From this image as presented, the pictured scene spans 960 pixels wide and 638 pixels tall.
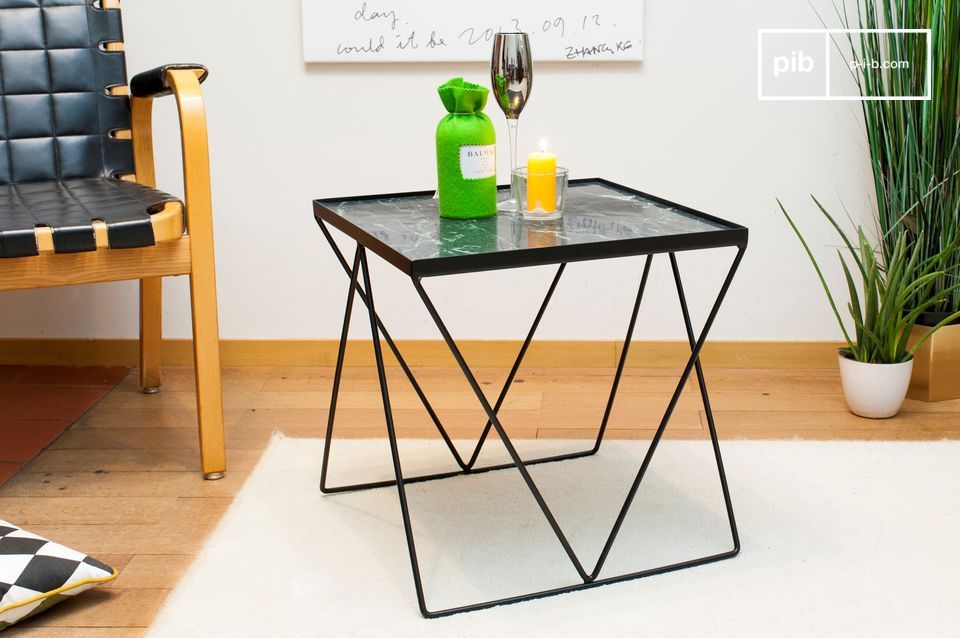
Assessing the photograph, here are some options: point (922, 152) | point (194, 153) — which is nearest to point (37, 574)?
point (194, 153)

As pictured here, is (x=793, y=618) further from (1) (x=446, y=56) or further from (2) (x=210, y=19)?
(2) (x=210, y=19)

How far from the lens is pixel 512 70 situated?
1.58m

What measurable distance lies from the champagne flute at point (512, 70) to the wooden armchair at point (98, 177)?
50 centimetres

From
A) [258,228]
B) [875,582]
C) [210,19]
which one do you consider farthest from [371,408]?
[875,582]

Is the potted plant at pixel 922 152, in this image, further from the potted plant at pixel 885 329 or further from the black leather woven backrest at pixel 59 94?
the black leather woven backrest at pixel 59 94

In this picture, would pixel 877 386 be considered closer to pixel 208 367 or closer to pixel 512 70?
pixel 512 70

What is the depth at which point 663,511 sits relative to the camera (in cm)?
170

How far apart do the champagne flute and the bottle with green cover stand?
5 centimetres

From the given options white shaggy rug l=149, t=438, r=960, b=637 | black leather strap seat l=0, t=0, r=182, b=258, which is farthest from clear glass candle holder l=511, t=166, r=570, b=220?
black leather strap seat l=0, t=0, r=182, b=258

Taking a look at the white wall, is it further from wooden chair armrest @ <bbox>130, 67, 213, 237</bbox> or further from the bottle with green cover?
the bottle with green cover

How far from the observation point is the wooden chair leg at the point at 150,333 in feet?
7.39

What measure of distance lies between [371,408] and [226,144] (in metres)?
0.68

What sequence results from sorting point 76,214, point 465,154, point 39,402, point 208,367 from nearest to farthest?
point 465,154 → point 76,214 → point 208,367 → point 39,402

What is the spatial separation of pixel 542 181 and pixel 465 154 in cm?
12
